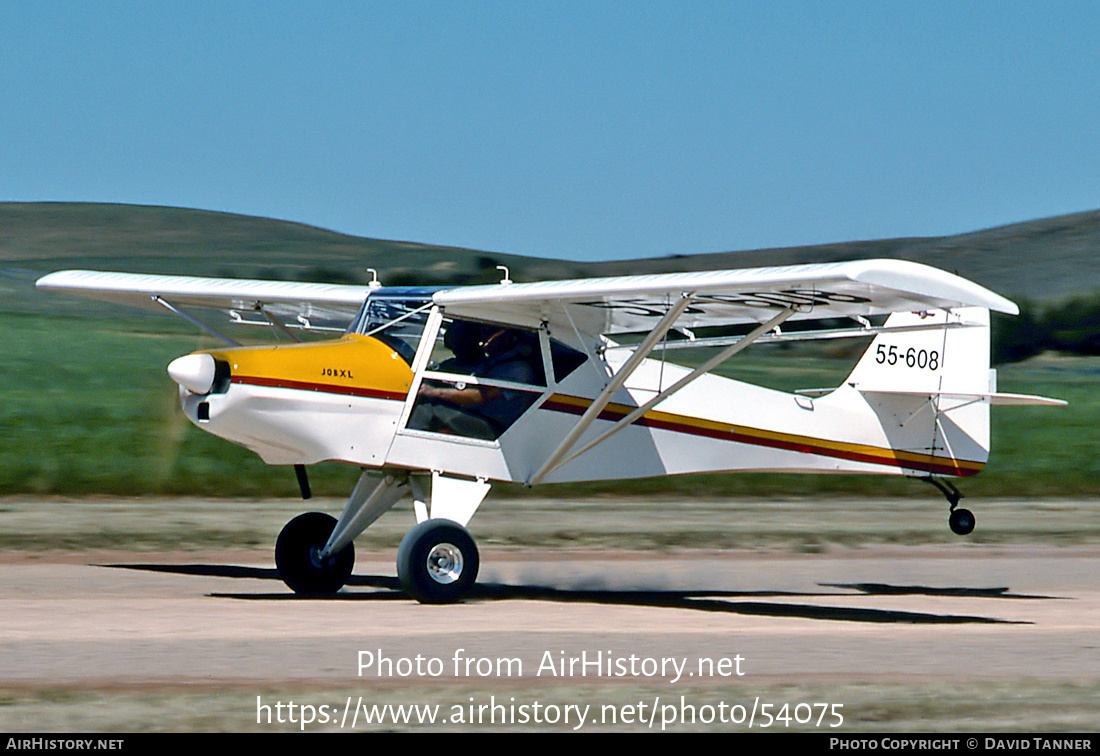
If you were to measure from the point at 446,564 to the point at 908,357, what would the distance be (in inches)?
250

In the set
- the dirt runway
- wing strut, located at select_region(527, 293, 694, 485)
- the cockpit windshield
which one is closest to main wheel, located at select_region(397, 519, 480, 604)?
the dirt runway

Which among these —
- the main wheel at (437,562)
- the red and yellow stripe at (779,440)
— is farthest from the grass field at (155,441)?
the main wheel at (437,562)

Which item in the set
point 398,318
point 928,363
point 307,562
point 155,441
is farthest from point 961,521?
point 155,441

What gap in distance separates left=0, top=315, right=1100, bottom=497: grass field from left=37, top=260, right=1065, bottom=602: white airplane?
8949 millimetres

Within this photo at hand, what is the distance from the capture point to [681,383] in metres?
13.6

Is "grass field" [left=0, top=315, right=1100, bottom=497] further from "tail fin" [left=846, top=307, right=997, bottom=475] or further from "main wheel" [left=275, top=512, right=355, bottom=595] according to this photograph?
"tail fin" [left=846, top=307, right=997, bottom=475]

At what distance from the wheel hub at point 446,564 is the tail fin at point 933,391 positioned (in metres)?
5.46

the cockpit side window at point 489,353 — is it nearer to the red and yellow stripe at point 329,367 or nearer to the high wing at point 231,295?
the red and yellow stripe at point 329,367

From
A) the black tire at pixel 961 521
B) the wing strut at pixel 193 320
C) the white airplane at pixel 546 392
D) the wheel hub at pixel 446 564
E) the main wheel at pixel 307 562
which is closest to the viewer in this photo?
the white airplane at pixel 546 392

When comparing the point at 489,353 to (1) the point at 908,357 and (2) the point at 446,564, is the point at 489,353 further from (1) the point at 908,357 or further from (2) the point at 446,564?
(1) the point at 908,357

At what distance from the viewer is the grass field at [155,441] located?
2845cm

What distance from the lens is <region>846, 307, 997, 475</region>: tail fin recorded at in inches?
624

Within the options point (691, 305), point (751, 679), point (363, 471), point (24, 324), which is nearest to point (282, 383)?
point (363, 471)
